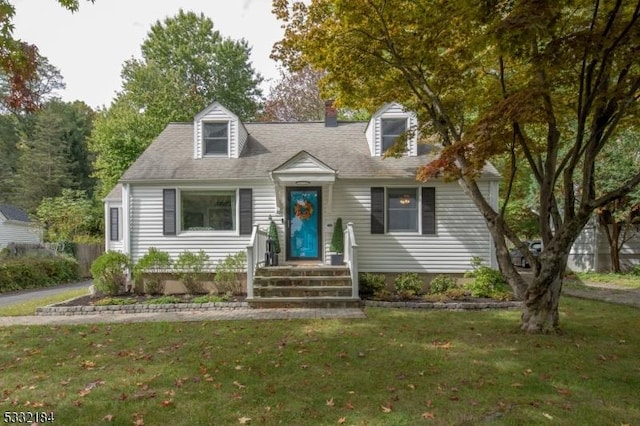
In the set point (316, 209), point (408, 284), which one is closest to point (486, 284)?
point (408, 284)

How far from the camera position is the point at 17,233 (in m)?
22.2

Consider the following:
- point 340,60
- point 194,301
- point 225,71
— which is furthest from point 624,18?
point 225,71

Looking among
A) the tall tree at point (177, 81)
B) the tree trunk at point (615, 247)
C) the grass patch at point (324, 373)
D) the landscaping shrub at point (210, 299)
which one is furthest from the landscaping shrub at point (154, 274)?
the tree trunk at point (615, 247)

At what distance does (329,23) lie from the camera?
294 inches

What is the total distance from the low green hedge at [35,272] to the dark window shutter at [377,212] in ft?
42.7

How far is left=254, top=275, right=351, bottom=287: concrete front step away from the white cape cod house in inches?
39.3

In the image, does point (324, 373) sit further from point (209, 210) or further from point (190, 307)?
point (209, 210)

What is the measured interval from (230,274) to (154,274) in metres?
2.12

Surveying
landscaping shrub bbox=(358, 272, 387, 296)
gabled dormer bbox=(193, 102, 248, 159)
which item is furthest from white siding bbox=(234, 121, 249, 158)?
landscaping shrub bbox=(358, 272, 387, 296)

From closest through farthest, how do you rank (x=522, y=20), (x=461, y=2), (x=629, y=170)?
(x=522, y=20), (x=461, y=2), (x=629, y=170)

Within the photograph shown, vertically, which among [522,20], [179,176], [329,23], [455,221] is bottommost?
[455,221]

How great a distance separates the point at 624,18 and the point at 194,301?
9818mm

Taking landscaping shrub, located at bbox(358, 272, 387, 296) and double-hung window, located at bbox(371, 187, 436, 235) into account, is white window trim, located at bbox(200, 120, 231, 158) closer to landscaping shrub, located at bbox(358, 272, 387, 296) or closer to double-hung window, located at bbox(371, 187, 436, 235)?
double-hung window, located at bbox(371, 187, 436, 235)

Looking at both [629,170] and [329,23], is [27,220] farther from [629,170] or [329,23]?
[629,170]
